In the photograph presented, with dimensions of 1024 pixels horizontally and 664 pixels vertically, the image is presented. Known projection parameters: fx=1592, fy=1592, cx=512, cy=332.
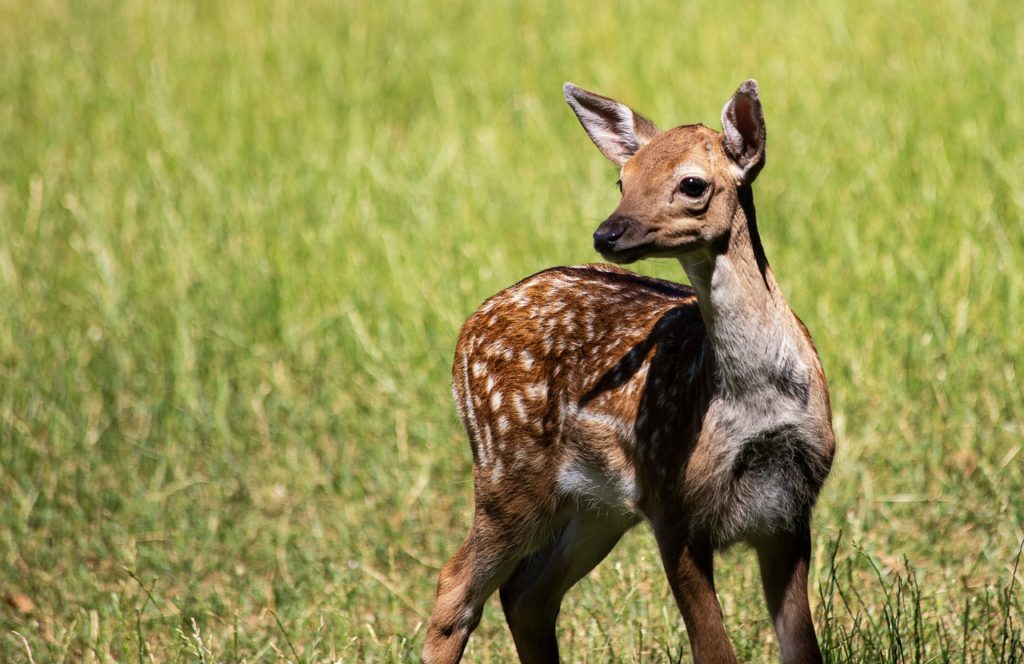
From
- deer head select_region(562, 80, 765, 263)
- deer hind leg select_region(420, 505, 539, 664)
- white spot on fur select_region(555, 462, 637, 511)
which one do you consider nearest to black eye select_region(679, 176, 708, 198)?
deer head select_region(562, 80, 765, 263)

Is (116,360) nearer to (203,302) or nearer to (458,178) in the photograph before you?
(203,302)

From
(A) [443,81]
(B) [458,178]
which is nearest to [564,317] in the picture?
(B) [458,178]

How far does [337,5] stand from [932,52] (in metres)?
4.54

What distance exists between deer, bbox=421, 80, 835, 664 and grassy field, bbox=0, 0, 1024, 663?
30 centimetres

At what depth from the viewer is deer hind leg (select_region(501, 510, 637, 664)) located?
16.3ft

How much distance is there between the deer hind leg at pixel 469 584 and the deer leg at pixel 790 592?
2.46 ft

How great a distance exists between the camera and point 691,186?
398 cm

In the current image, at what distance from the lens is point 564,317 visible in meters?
Result: 4.79

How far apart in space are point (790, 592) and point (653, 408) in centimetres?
62

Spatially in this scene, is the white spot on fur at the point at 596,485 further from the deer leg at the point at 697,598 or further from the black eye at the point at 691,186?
the black eye at the point at 691,186

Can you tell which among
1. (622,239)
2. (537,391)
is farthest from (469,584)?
(622,239)

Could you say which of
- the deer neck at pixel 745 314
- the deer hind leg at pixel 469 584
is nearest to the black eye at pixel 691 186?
the deer neck at pixel 745 314

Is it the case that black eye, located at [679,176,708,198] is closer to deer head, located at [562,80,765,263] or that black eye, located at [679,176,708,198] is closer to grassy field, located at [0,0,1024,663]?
deer head, located at [562,80,765,263]

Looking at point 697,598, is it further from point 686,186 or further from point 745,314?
point 686,186
